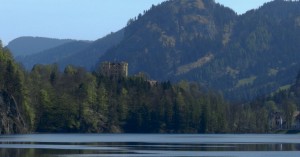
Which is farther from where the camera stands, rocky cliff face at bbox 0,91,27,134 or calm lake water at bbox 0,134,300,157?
rocky cliff face at bbox 0,91,27,134

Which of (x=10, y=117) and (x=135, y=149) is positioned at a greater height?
(x=10, y=117)

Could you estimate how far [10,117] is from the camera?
610 feet

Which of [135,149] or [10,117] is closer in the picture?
[135,149]

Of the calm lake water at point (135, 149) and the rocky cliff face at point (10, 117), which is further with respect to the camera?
the rocky cliff face at point (10, 117)

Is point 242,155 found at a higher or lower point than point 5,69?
lower

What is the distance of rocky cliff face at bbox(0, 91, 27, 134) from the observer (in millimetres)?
184125

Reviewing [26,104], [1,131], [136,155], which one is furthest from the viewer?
[26,104]

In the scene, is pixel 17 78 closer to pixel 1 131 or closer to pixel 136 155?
pixel 1 131

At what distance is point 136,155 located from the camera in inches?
3546

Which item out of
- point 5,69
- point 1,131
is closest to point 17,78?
point 5,69

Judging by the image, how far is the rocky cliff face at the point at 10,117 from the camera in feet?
604

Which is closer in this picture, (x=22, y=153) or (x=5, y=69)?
(x=22, y=153)

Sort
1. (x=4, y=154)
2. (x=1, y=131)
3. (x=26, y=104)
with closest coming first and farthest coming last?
(x=4, y=154), (x=1, y=131), (x=26, y=104)

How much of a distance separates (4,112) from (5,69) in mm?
12446
